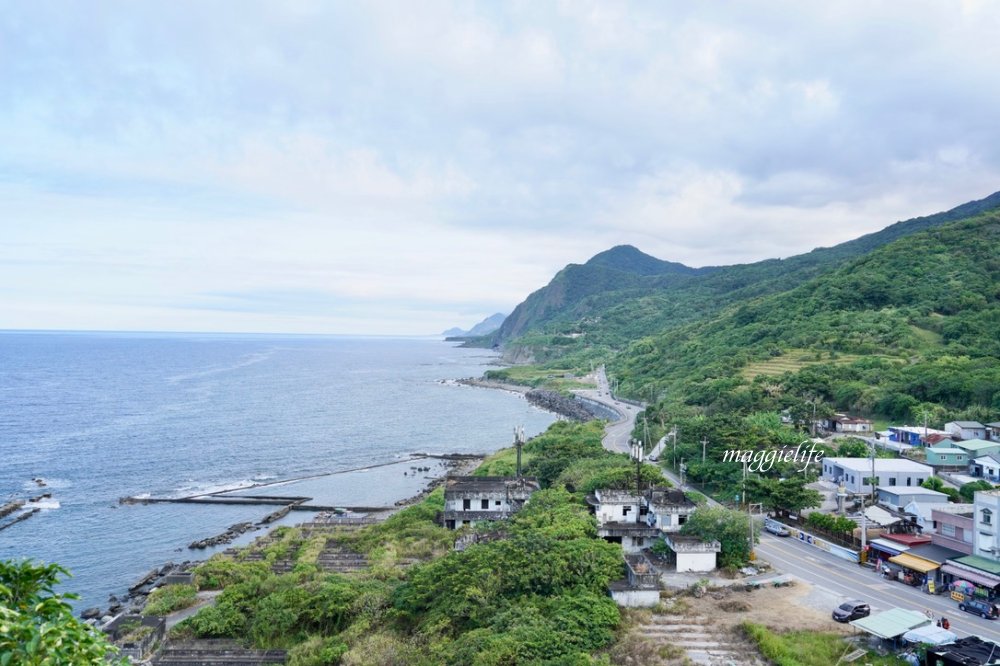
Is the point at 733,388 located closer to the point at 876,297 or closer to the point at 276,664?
the point at 876,297

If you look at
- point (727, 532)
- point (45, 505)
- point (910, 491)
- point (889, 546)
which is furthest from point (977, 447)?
point (45, 505)

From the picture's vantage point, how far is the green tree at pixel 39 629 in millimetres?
6887

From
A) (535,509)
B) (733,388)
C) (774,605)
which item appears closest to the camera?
(774,605)

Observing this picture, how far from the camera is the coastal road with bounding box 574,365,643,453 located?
6750 cm

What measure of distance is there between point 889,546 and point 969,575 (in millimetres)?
4187

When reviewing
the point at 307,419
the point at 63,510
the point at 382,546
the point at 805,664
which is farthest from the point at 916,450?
the point at 307,419

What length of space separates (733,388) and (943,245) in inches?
2656

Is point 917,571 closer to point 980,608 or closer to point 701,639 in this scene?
point 980,608

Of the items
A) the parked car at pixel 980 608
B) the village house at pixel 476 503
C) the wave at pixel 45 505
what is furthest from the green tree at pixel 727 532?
the wave at pixel 45 505

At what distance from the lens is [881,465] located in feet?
145

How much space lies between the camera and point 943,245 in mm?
113688

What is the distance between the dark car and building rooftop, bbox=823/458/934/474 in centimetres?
2173

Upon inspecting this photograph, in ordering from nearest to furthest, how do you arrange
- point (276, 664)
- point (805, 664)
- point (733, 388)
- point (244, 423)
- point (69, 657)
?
point (69, 657), point (805, 664), point (276, 664), point (733, 388), point (244, 423)

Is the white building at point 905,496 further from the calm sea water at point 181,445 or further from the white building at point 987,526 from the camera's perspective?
the calm sea water at point 181,445
